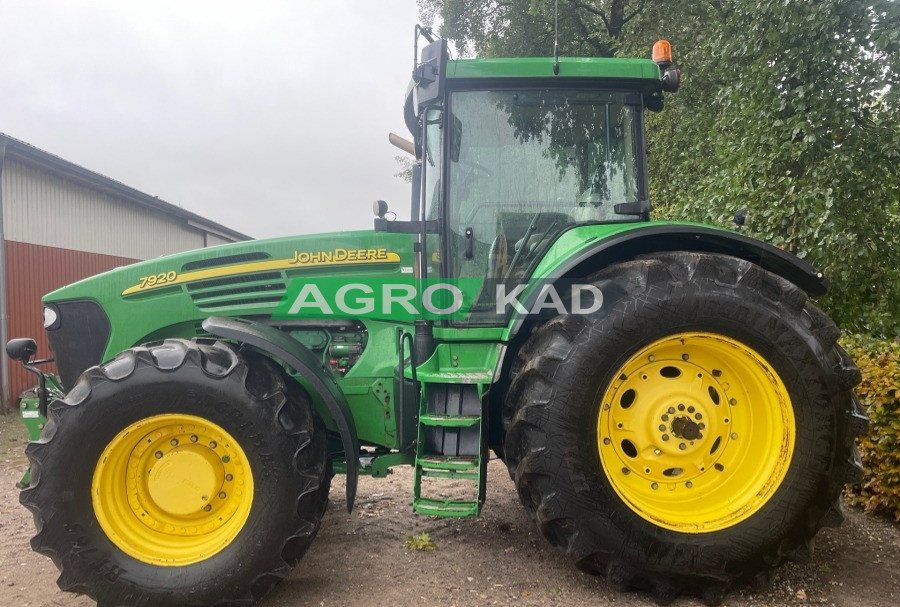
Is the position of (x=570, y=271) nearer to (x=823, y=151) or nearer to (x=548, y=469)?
(x=548, y=469)

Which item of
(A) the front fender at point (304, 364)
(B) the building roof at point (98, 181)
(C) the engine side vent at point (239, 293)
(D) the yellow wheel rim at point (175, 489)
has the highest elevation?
(B) the building roof at point (98, 181)

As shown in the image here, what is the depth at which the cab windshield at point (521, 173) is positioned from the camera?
10.1 ft

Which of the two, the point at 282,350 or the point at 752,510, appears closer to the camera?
the point at 752,510

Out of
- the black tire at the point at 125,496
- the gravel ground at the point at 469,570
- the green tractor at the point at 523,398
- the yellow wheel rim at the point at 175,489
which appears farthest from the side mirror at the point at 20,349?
the gravel ground at the point at 469,570

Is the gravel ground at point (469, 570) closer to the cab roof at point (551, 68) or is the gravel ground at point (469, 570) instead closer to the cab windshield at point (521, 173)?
the cab windshield at point (521, 173)

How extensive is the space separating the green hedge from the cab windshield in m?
1.93

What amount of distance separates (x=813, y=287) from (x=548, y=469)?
1.63 meters

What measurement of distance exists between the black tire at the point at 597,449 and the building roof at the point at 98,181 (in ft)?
21.6

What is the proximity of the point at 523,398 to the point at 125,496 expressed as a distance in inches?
73.1

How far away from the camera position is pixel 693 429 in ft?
8.82

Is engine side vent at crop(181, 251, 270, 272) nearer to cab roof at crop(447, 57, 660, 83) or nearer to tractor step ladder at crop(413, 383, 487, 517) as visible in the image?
tractor step ladder at crop(413, 383, 487, 517)

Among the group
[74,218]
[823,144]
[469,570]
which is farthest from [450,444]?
[74,218]

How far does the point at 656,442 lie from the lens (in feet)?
8.84

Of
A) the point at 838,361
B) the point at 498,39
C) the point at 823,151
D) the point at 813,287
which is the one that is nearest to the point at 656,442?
the point at 838,361
